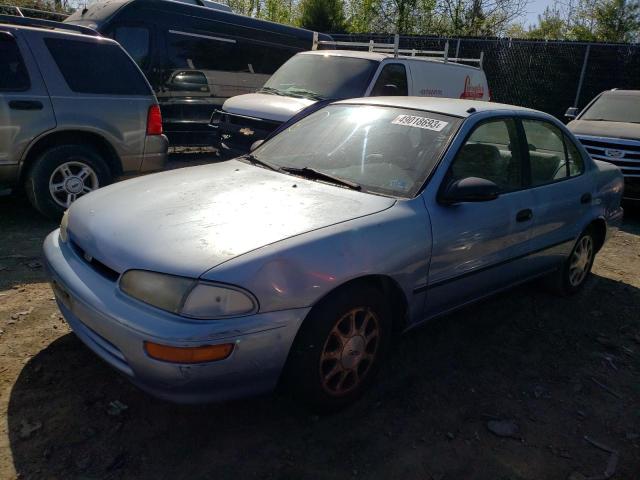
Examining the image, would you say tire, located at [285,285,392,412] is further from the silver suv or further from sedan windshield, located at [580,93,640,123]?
sedan windshield, located at [580,93,640,123]

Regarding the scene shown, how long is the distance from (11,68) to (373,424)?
4.55 meters

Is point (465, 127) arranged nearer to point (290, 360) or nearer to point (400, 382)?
point (400, 382)

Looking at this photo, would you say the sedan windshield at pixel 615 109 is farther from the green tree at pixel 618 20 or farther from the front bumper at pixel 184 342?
the green tree at pixel 618 20

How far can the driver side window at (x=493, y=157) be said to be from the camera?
342 centimetres

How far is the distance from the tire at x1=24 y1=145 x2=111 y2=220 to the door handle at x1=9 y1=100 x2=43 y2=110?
40 cm

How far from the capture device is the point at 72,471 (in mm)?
2346

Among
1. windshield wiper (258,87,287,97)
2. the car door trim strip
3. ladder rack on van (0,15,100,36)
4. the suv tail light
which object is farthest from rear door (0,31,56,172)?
the car door trim strip

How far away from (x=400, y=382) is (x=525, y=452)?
0.76m

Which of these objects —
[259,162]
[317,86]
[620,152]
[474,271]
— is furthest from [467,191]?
[620,152]

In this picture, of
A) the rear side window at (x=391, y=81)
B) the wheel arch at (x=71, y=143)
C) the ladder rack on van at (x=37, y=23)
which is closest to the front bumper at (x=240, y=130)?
the rear side window at (x=391, y=81)

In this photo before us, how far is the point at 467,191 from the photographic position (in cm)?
310

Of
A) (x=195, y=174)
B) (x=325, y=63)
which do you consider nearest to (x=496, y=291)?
(x=195, y=174)

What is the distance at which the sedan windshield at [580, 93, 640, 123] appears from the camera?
8719 mm

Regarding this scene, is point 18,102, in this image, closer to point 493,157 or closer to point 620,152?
point 493,157
